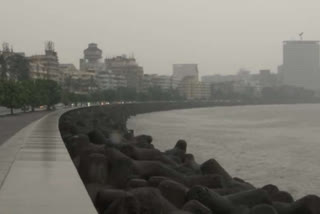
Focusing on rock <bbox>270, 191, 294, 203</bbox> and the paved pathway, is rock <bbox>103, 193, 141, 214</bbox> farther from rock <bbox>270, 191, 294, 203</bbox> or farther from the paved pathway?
the paved pathway

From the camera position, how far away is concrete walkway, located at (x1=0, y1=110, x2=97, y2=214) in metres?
5.55

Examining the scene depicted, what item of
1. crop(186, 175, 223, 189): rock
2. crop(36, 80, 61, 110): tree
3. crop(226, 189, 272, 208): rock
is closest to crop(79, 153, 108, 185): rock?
crop(186, 175, 223, 189): rock

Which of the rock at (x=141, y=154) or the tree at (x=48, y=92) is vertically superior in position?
the tree at (x=48, y=92)

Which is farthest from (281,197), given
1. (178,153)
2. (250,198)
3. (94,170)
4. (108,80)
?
(108,80)

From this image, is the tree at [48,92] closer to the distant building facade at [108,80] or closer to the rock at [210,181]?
the rock at [210,181]

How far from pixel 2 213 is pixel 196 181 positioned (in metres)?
5.93

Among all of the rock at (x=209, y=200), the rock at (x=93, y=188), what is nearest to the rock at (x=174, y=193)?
the rock at (x=209, y=200)

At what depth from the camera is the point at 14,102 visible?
55.3m

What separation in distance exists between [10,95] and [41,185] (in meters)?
50.3

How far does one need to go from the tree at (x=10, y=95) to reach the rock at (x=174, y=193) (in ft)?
155

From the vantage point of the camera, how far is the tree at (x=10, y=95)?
54291mm

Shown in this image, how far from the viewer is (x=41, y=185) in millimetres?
6934

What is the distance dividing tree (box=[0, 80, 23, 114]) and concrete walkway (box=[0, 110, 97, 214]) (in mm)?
45194

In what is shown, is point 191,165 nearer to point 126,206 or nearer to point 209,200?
point 209,200
